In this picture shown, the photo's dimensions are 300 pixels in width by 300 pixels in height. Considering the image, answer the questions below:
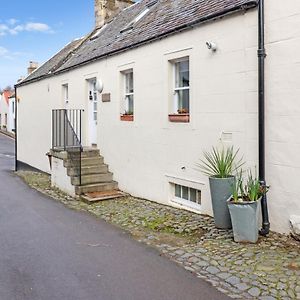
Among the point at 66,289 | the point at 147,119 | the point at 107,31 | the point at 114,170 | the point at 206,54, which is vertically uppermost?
the point at 107,31

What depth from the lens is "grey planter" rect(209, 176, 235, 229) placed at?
261 inches

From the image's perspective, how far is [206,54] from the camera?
774 cm

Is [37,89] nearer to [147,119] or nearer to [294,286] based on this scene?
[147,119]

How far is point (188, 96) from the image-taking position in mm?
8562

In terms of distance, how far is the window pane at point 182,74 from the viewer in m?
8.61

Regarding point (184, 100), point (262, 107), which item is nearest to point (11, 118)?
point (184, 100)

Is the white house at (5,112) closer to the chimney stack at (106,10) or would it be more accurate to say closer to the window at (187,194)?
the chimney stack at (106,10)

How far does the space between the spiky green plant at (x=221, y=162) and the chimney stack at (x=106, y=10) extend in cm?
1139

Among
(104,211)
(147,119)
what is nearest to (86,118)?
(147,119)

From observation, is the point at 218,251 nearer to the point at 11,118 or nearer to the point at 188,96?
the point at 188,96

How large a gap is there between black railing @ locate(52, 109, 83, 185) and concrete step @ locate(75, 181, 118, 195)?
1.45ft

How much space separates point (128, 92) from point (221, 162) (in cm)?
509

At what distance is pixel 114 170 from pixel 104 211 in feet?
9.30

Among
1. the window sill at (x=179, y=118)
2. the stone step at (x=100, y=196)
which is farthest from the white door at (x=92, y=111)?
the window sill at (x=179, y=118)
